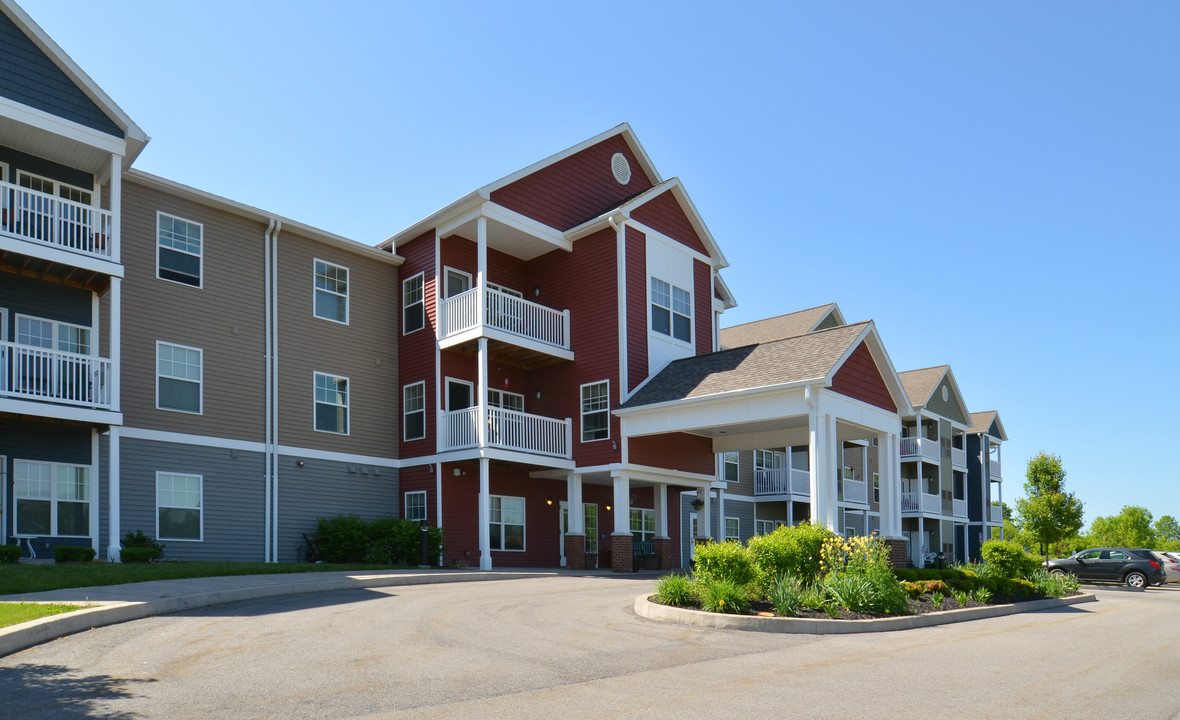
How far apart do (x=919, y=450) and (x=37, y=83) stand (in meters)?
42.6

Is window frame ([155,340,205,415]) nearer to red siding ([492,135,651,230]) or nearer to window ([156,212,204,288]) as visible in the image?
window ([156,212,204,288])

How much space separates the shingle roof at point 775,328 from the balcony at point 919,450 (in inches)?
417

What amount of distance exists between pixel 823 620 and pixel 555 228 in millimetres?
16818

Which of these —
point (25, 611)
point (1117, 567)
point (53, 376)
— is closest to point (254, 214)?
point (53, 376)

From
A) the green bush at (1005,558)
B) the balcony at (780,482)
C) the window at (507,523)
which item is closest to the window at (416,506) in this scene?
the window at (507,523)

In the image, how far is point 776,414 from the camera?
2325 cm

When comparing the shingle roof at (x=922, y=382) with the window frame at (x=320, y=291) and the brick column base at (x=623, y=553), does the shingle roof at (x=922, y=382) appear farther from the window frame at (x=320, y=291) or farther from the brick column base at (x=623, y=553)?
the window frame at (x=320, y=291)

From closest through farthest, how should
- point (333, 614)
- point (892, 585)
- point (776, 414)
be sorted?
point (333, 614), point (892, 585), point (776, 414)

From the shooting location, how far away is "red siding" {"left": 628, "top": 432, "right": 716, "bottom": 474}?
87.3ft

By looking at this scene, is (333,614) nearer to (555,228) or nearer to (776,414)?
(776,414)

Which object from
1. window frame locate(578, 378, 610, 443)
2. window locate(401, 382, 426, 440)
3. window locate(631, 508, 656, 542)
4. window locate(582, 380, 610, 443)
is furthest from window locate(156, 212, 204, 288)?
window locate(631, 508, 656, 542)

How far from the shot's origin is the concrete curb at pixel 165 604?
10469 millimetres

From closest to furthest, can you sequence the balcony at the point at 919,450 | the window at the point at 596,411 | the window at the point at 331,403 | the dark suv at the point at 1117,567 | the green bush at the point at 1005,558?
the green bush at the point at 1005,558, the window at the point at 331,403, the window at the point at 596,411, the dark suv at the point at 1117,567, the balcony at the point at 919,450

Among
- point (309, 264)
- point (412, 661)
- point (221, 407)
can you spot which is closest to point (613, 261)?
point (309, 264)
